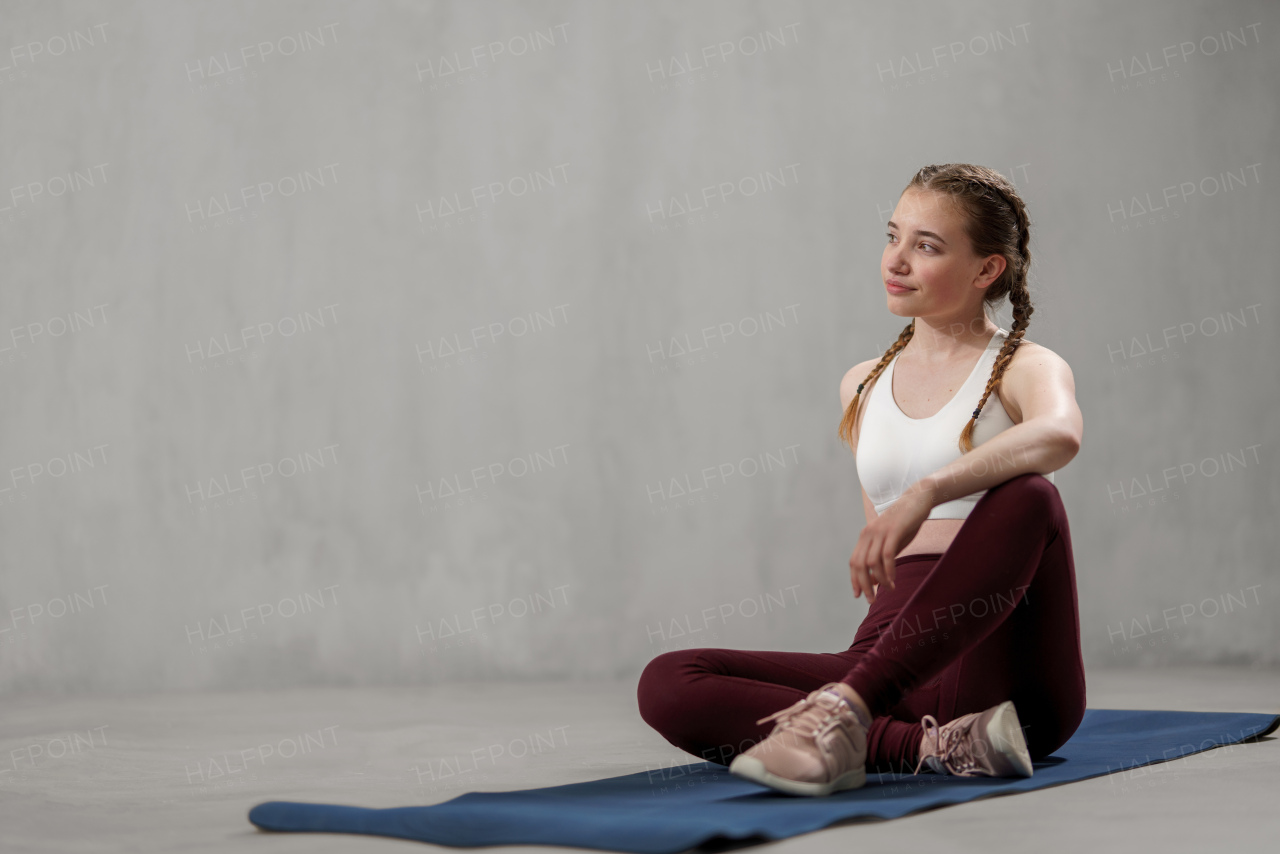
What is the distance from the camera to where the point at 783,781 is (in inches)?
47.6

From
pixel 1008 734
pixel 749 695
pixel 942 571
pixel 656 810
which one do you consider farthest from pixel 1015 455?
pixel 656 810

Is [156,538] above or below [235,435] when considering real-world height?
below

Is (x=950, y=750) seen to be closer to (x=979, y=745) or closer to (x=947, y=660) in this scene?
(x=979, y=745)

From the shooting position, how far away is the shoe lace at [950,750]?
1357 mm

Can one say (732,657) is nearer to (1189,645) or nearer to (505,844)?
(505,844)

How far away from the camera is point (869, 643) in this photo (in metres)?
1.50

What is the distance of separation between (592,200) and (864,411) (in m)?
1.91

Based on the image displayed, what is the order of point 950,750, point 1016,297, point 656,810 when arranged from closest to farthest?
1. point 656,810
2. point 950,750
3. point 1016,297

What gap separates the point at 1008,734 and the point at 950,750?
9 centimetres

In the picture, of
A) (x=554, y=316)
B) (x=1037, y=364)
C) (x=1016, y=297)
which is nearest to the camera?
(x=1037, y=364)

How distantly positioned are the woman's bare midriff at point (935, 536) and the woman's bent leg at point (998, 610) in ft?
0.54

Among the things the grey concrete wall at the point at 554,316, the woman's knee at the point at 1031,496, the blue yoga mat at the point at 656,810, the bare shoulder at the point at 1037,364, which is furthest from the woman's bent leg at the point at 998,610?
the grey concrete wall at the point at 554,316

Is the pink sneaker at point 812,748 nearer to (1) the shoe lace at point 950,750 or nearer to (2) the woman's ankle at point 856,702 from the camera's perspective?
(2) the woman's ankle at point 856,702

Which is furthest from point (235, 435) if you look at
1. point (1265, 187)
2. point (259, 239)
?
point (1265, 187)
